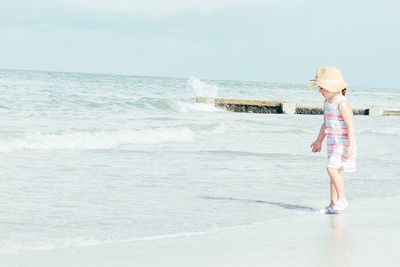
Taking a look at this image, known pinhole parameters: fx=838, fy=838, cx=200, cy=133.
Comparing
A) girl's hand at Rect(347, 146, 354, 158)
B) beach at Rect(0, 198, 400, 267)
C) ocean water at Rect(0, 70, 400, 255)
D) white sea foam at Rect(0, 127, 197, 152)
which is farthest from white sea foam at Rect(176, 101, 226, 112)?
beach at Rect(0, 198, 400, 267)

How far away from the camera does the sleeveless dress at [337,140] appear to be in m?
7.68

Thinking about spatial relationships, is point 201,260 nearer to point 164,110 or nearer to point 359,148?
point 359,148

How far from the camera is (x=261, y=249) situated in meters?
5.77

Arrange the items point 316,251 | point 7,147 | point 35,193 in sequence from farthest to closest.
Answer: point 7,147
point 35,193
point 316,251

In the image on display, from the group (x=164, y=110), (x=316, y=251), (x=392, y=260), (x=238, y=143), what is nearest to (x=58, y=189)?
(x=316, y=251)

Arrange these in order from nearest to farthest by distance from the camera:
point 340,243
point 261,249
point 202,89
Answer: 1. point 261,249
2. point 340,243
3. point 202,89

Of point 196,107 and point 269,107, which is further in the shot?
point 196,107

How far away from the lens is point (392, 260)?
531 centimetres

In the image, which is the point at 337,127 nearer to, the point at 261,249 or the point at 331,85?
the point at 331,85

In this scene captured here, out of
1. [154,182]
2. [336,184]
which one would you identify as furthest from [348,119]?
[154,182]

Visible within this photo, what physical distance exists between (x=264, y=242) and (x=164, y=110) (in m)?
27.3

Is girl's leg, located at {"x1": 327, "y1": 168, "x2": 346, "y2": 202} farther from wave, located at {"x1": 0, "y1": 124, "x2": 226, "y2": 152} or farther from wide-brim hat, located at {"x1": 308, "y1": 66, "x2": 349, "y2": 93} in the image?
wave, located at {"x1": 0, "y1": 124, "x2": 226, "y2": 152}

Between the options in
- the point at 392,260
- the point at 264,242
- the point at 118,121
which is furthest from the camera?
the point at 118,121

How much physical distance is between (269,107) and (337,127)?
28028mm
